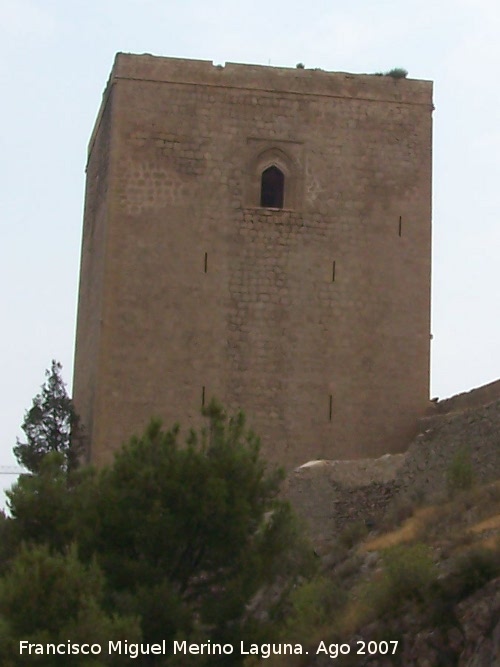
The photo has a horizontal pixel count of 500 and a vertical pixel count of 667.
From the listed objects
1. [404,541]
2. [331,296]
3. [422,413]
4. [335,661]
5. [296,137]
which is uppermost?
[296,137]

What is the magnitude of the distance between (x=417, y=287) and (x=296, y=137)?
241cm

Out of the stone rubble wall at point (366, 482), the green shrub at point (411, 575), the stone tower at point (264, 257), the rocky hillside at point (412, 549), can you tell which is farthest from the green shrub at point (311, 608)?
the stone tower at point (264, 257)

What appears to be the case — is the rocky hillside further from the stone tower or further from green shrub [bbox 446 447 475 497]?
the stone tower

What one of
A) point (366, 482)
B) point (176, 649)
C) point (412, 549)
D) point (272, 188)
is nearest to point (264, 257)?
point (272, 188)

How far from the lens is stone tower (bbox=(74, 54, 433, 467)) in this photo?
720 inches

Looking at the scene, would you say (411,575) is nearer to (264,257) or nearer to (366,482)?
(366,482)

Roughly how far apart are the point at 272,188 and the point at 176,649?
28.4ft

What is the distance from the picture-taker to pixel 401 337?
61.9ft

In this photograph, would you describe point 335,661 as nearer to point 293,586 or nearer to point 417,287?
point 293,586

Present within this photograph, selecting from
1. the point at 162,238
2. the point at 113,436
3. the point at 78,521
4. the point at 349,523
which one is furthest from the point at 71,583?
the point at 162,238

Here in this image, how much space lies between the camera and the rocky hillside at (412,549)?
36.3 ft

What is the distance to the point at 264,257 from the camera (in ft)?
61.3

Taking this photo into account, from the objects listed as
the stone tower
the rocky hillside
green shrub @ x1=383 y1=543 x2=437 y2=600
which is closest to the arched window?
the stone tower

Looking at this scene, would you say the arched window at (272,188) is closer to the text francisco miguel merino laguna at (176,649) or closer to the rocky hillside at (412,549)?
the rocky hillside at (412,549)
